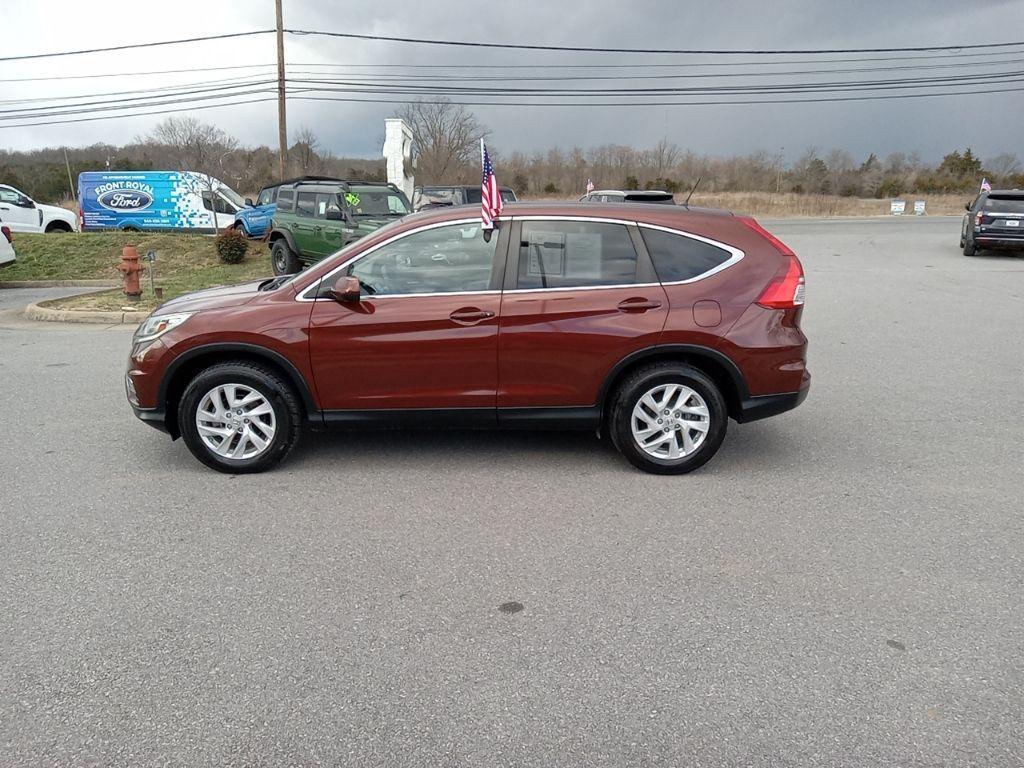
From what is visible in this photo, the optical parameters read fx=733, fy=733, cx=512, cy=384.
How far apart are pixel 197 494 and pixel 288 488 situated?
21.6 inches

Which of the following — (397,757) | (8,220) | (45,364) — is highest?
(8,220)

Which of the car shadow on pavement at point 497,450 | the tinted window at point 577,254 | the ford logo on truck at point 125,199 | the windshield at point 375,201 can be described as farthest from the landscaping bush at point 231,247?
the tinted window at point 577,254

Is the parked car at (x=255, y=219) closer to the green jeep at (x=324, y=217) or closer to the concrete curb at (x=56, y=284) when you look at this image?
the concrete curb at (x=56, y=284)

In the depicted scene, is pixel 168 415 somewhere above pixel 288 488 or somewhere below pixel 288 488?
above

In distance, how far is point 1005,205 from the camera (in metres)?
19.7

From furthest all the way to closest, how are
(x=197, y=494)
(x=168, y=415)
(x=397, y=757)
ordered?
(x=168, y=415)
(x=197, y=494)
(x=397, y=757)

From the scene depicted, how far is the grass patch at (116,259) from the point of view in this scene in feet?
53.7

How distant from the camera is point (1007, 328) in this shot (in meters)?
9.95

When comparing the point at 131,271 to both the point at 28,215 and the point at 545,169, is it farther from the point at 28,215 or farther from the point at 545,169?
the point at 545,169

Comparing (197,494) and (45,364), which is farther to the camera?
(45,364)

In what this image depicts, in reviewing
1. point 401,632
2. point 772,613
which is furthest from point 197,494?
point 772,613

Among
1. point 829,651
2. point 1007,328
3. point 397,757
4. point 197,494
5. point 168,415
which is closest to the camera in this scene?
point 397,757

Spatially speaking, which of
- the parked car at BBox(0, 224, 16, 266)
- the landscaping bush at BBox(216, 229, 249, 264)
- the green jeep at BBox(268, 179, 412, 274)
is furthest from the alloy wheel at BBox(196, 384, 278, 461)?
the landscaping bush at BBox(216, 229, 249, 264)

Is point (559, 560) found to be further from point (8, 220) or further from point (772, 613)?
point (8, 220)
